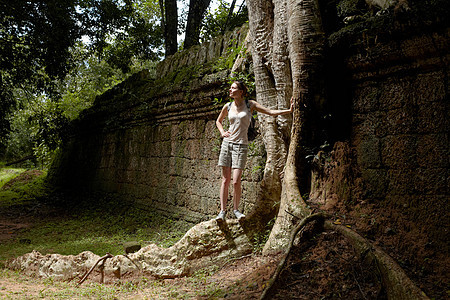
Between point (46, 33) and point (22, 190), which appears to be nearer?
point (46, 33)

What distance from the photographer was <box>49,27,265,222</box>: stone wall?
214 inches

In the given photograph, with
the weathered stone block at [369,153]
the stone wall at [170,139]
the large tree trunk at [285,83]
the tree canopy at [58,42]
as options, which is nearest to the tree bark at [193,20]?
the tree canopy at [58,42]

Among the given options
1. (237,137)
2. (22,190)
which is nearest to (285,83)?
(237,137)

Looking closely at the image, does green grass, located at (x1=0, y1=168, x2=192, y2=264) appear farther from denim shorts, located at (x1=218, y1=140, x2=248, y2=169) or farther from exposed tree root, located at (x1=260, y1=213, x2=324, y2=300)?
exposed tree root, located at (x1=260, y1=213, x2=324, y2=300)

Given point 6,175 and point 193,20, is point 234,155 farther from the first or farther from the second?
point 6,175

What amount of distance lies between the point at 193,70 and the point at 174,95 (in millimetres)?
682

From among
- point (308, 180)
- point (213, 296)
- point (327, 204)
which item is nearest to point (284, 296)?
point (213, 296)

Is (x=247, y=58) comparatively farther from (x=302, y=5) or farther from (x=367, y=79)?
(x=367, y=79)

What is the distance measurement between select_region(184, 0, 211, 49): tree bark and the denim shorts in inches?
311

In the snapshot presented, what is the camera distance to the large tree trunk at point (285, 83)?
10.7 ft

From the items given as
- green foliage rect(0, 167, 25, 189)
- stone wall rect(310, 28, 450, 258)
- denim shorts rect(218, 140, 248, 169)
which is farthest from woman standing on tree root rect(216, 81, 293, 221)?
green foliage rect(0, 167, 25, 189)

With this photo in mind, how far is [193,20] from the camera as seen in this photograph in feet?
36.0

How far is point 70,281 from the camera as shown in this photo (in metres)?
3.88

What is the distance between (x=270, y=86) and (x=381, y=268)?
8.54 feet
